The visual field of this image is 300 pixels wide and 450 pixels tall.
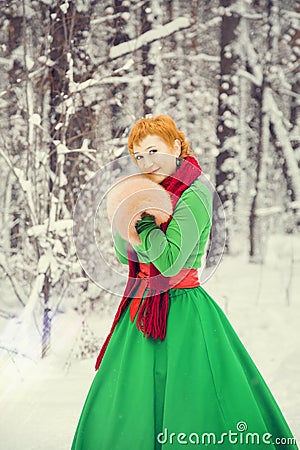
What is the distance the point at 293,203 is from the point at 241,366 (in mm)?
3573

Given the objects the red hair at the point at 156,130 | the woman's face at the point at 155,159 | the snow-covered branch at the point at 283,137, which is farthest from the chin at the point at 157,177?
the snow-covered branch at the point at 283,137

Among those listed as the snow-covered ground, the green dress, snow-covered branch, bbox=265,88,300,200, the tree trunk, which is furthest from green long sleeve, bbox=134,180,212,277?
snow-covered branch, bbox=265,88,300,200

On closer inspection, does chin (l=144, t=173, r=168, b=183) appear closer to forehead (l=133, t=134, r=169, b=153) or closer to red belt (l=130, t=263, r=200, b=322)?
forehead (l=133, t=134, r=169, b=153)

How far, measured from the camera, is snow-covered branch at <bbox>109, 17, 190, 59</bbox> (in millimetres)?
4246

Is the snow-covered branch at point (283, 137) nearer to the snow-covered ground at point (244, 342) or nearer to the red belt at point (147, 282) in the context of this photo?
the snow-covered ground at point (244, 342)

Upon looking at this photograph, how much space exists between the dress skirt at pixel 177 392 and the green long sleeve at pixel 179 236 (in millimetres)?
161

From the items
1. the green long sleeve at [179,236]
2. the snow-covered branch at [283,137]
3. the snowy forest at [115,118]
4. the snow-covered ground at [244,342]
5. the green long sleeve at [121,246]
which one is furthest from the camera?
the snow-covered branch at [283,137]

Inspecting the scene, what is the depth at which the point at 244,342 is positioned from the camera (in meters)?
4.20

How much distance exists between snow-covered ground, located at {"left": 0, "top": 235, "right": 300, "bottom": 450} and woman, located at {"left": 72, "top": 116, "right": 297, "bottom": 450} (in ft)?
3.07

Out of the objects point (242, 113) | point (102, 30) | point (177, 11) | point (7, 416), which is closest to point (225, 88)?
point (242, 113)

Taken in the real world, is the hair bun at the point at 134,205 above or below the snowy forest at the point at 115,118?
below

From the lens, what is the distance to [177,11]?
15.3 feet

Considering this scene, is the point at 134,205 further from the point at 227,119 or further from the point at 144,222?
the point at 227,119

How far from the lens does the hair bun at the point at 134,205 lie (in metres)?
1.61
